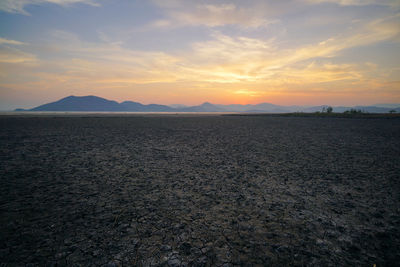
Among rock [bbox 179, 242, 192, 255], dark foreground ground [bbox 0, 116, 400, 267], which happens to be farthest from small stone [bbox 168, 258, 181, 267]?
rock [bbox 179, 242, 192, 255]

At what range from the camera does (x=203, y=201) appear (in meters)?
3.46

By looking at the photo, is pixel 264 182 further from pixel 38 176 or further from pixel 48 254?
pixel 38 176

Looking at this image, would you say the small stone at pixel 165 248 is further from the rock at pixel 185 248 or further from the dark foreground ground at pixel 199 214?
the rock at pixel 185 248

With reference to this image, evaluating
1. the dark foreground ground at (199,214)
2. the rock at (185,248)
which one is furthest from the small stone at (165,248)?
the rock at (185,248)

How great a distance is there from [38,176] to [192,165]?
3.89 meters

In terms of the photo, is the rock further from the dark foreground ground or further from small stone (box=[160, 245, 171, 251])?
small stone (box=[160, 245, 171, 251])

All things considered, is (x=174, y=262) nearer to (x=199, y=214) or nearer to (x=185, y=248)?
(x=185, y=248)

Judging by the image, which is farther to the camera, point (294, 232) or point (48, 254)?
point (294, 232)

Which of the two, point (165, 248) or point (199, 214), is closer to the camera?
point (165, 248)

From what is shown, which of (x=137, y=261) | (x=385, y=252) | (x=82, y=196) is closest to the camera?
(x=137, y=261)

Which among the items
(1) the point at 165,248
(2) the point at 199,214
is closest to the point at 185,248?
(1) the point at 165,248

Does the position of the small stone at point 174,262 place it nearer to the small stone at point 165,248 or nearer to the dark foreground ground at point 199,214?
the dark foreground ground at point 199,214

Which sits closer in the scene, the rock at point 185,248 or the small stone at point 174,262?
the small stone at point 174,262

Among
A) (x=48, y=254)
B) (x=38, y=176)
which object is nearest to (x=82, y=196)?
(x=48, y=254)
